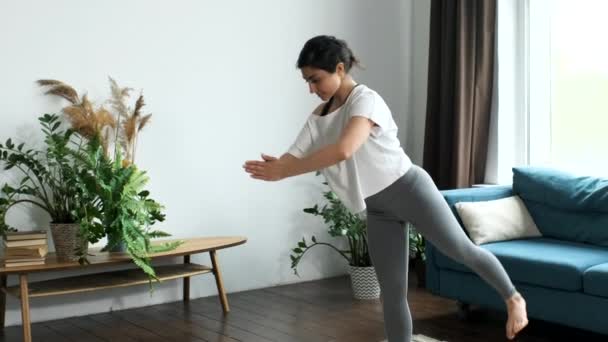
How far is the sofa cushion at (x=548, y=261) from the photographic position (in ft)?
10.3

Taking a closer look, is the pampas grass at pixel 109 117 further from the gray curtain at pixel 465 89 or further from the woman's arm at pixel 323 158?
the gray curtain at pixel 465 89

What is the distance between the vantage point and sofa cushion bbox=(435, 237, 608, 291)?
3.13 meters

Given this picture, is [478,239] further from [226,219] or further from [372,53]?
[372,53]

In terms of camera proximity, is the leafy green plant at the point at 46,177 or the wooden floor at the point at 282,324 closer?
the wooden floor at the point at 282,324

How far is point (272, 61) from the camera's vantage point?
4.72 metres

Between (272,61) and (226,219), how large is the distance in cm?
107

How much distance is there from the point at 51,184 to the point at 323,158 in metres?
1.94

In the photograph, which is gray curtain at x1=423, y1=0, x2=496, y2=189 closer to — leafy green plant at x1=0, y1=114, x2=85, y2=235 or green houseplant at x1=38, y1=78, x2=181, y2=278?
green houseplant at x1=38, y1=78, x2=181, y2=278

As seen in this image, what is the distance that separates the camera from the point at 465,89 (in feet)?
15.7

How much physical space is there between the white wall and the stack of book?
35 cm

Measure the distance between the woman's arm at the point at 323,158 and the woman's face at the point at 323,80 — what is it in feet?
0.66

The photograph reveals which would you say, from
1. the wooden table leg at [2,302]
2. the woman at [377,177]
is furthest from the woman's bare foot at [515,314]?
the wooden table leg at [2,302]

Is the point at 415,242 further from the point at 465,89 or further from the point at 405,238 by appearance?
the point at 405,238

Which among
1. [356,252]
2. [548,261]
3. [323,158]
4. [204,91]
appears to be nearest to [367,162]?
[323,158]
